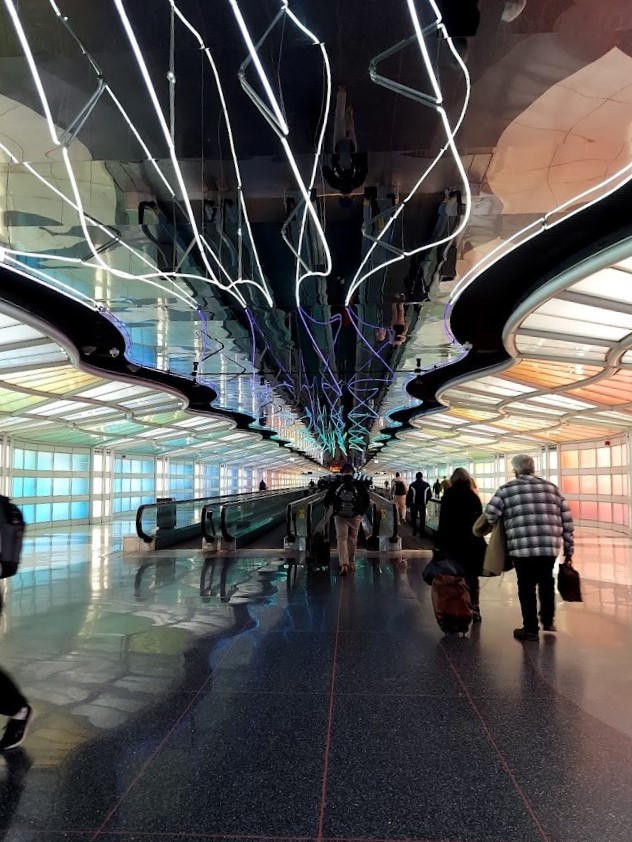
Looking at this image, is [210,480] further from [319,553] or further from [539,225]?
[539,225]

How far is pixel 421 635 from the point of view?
518cm

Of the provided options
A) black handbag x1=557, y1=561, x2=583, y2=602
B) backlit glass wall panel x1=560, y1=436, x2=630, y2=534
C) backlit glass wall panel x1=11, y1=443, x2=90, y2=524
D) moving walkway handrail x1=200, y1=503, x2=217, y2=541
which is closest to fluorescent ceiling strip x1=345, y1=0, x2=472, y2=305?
black handbag x1=557, y1=561, x2=583, y2=602

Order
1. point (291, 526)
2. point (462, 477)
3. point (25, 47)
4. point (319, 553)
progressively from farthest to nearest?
point (291, 526)
point (319, 553)
point (462, 477)
point (25, 47)

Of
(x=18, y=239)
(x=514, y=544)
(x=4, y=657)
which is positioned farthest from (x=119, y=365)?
(x=514, y=544)

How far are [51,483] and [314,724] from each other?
67.4ft

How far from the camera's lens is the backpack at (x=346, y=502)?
8375 mm

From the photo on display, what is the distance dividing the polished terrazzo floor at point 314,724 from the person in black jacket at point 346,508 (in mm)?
1971

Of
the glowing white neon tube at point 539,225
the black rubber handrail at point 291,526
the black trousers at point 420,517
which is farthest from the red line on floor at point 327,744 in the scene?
the black trousers at point 420,517

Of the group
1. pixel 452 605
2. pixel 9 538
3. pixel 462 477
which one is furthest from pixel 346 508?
pixel 9 538

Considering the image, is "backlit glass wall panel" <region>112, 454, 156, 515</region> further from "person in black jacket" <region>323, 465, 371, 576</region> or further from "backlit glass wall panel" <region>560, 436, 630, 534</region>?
"person in black jacket" <region>323, 465, 371, 576</region>

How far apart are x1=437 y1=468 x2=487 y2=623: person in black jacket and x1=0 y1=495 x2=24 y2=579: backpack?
3.66m

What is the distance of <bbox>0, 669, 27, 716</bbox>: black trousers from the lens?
303 centimetres

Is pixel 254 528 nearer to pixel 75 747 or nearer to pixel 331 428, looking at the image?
pixel 331 428

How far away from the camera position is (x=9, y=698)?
9.96 ft
